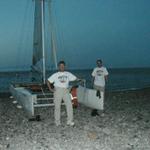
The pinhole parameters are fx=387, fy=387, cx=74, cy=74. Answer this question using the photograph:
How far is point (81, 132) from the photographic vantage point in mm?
13398

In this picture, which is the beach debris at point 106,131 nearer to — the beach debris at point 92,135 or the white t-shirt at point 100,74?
the beach debris at point 92,135

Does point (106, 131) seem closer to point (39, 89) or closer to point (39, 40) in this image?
point (39, 89)

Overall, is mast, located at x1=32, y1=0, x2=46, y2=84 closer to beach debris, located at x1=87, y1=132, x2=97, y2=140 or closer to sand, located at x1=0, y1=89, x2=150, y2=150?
sand, located at x1=0, y1=89, x2=150, y2=150

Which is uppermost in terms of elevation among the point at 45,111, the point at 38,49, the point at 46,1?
the point at 46,1

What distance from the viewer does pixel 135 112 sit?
1841 centimetres

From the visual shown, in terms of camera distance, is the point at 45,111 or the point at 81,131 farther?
the point at 45,111

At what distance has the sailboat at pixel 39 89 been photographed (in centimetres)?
1755

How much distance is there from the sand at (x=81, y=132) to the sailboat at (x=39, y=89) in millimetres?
599

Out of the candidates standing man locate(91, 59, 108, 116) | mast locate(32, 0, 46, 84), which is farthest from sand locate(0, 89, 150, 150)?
mast locate(32, 0, 46, 84)

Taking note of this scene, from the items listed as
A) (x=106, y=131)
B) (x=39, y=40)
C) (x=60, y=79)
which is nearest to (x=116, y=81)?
(x=39, y=40)

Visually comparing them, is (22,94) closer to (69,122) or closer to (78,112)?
(78,112)

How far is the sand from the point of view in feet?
37.9

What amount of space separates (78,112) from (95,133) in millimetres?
5327

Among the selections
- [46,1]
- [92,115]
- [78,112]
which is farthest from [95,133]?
[46,1]
